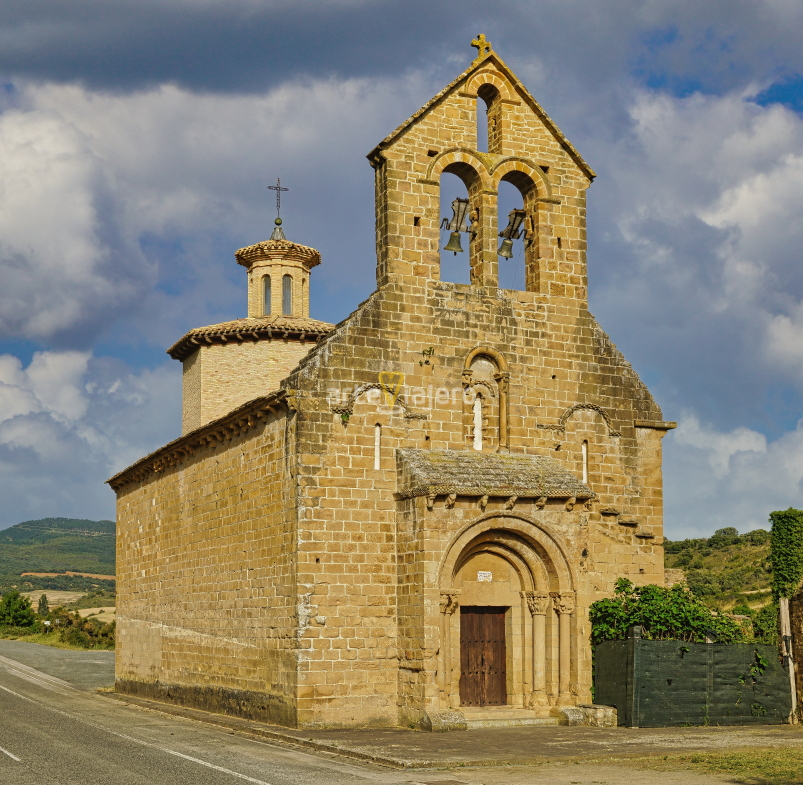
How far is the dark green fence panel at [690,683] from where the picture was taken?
18.8 metres

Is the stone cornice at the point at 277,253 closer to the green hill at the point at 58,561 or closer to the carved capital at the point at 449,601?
the carved capital at the point at 449,601

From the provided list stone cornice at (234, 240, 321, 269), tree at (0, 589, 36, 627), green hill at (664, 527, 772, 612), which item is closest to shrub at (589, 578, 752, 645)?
stone cornice at (234, 240, 321, 269)

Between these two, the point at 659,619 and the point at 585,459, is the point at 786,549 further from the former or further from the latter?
the point at 659,619

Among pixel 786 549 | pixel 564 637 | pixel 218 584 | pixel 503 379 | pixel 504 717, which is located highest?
pixel 503 379

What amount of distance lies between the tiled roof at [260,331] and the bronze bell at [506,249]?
333 inches

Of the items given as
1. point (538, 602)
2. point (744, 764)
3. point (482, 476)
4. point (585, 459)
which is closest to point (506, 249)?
point (585, 459)

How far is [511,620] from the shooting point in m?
20.0

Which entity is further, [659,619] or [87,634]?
[87,634]

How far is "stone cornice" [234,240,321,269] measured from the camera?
99.3ft

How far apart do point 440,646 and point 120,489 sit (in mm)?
15562

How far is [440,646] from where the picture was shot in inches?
730

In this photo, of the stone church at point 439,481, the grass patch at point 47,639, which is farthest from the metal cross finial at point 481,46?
the grass patch at point 47,639

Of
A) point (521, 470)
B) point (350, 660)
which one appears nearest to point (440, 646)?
point (350, 660)

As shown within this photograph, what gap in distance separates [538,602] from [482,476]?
8.68ft
